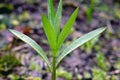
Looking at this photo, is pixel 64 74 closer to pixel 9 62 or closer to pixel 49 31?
pixel 9 62

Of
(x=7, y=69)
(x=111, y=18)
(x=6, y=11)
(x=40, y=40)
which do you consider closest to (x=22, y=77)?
(x=7, y=69)

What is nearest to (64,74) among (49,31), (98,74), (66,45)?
(98,74)

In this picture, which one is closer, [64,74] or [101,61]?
[64,74]

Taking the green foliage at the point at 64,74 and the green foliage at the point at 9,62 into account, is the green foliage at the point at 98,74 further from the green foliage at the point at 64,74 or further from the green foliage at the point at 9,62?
the green foliage at the point at 9,62

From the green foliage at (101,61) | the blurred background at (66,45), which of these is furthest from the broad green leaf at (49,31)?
the green foliage at (101,61)

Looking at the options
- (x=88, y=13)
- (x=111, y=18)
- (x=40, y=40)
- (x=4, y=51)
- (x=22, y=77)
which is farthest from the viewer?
(x=111, y=18)

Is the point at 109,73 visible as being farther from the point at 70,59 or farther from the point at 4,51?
the point at 4,51

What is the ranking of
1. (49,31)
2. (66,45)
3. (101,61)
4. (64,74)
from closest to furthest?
(49,31) → (64,74) → (101,61) → (66,45)

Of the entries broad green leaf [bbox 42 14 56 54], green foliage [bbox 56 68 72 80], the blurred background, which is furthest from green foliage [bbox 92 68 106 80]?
broad green leaf [bbox 42 14 56 54]
